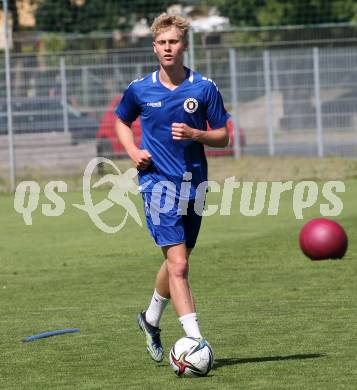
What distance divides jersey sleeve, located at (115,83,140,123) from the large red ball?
18.2ft

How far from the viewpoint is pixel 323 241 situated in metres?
13.6

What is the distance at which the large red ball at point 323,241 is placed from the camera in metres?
13.6

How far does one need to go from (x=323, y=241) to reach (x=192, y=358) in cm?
619

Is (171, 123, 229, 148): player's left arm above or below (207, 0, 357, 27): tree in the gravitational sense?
below

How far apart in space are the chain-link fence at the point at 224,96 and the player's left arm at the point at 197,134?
17.5m

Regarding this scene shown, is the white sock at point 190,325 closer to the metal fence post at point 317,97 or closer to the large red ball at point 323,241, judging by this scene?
the large red ball at point 323,241

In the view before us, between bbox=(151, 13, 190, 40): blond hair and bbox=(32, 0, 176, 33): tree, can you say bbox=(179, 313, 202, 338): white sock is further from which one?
bbox=(32, 0, 176, 33): tree

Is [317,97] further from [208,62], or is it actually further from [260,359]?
[260,359]

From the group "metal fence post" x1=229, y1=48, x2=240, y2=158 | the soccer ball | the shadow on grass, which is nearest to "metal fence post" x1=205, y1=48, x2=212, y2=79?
"metal fence post" x1=229, y1=48, x2=240, y2=158

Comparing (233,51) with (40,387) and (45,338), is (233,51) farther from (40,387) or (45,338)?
(40,387)

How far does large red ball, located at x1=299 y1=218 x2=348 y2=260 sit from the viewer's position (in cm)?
1365

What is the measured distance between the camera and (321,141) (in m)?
A: 28.0

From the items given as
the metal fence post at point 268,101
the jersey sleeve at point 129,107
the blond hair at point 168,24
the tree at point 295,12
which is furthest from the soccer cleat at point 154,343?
the tree at point 295,12

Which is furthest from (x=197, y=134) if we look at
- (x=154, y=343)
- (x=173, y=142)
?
(x=154, y=343)
